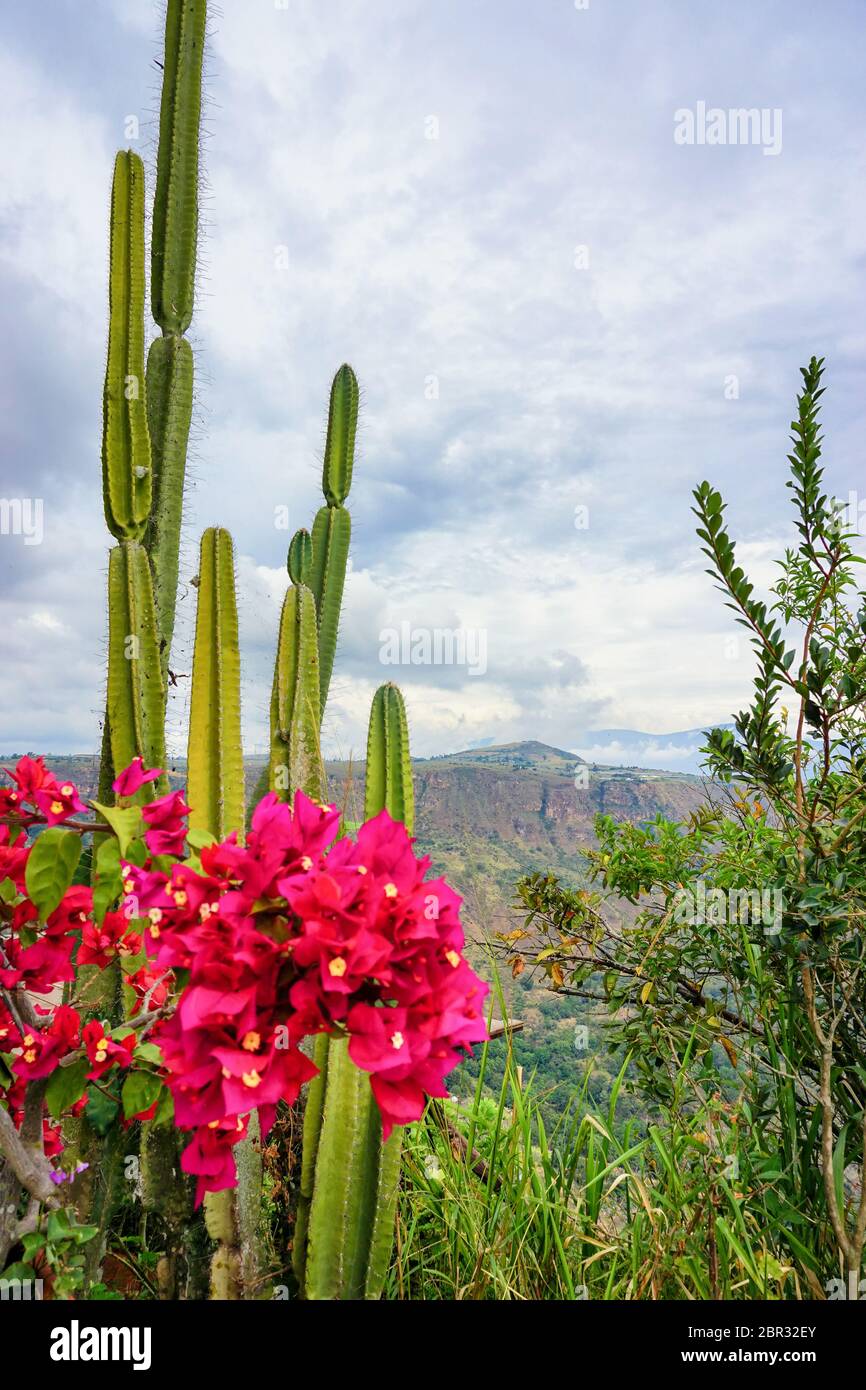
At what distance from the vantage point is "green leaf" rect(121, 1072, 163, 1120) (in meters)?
1.54

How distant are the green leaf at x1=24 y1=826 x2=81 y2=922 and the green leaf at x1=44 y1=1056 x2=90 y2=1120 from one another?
39 cm

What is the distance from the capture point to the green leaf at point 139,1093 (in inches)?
60.7

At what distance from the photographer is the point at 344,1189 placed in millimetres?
1986

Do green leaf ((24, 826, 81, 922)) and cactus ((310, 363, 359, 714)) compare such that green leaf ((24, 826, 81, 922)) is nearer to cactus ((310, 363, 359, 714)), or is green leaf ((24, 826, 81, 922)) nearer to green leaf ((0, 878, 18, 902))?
green leaf ((0, 878, 18, 902))

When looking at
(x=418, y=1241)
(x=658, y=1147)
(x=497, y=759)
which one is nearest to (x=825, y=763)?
(x=658, y=1147)

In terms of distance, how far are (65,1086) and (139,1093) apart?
0.46 feet

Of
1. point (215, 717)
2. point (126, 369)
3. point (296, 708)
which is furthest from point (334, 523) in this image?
point (215, 717)

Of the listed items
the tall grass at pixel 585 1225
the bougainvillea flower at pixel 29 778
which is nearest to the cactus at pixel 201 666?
the tall grass at pixel 585 1225

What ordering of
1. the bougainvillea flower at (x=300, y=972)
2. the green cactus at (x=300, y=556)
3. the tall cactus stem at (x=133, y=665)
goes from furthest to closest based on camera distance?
1. the green cactus at (x=300, y=556)
2. the tall cactus stem at (x=133, y=665)
3. the bougainvillea flower at (x=300, y=972)

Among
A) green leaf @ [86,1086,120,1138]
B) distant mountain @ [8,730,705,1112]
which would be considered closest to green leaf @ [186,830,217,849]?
distant mountain @ [8,730,705,1112]

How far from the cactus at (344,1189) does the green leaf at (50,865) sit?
94 cm

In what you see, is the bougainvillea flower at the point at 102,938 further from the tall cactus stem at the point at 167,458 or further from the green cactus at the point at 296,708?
the tall cactus stem at the point at 167,458

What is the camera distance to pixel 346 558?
371cm
